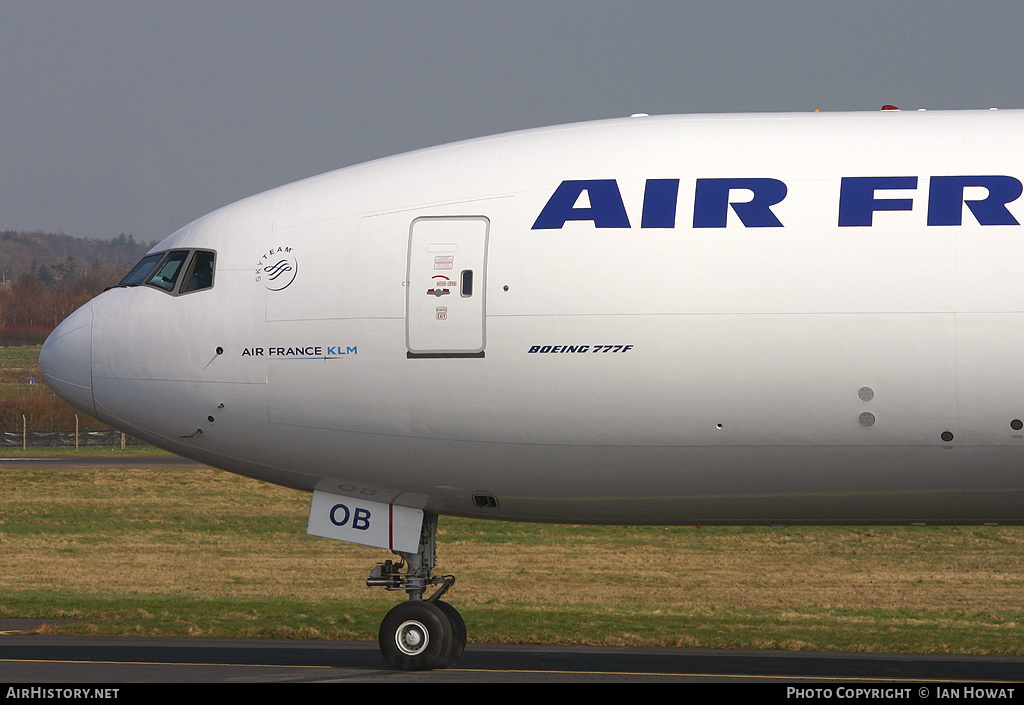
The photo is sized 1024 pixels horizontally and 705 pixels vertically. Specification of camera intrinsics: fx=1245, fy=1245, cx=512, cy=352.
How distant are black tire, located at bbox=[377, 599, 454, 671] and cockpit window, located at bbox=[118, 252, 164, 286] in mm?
5082

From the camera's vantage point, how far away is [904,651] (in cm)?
1862

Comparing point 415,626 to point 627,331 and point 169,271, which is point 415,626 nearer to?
point 627,331

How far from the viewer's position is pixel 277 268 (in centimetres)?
1451

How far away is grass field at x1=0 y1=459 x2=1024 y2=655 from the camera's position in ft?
67.8

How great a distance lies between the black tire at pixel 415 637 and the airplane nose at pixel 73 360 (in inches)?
177

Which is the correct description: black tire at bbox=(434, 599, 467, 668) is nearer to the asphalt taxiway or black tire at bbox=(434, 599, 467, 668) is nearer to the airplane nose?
the asphalt taxiway

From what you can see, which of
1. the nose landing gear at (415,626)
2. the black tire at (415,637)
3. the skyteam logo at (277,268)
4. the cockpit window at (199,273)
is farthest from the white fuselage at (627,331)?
the black tire at (415,637)

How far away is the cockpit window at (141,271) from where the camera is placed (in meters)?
15.3

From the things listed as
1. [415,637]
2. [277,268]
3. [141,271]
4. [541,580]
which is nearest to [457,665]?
[415,637]

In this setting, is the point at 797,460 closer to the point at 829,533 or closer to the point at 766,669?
the point at 766,669

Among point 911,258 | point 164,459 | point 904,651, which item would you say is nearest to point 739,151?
point 911,258

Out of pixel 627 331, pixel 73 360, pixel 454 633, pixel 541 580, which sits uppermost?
pixel 627 331

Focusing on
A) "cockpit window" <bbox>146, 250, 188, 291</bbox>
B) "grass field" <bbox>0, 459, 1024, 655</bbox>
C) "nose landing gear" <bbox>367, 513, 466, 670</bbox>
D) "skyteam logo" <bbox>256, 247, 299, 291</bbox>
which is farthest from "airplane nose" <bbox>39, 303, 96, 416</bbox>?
"grass field" <bbox>0, 459, 1024, 655</bbox>

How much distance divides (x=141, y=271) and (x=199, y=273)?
947 millimetres
